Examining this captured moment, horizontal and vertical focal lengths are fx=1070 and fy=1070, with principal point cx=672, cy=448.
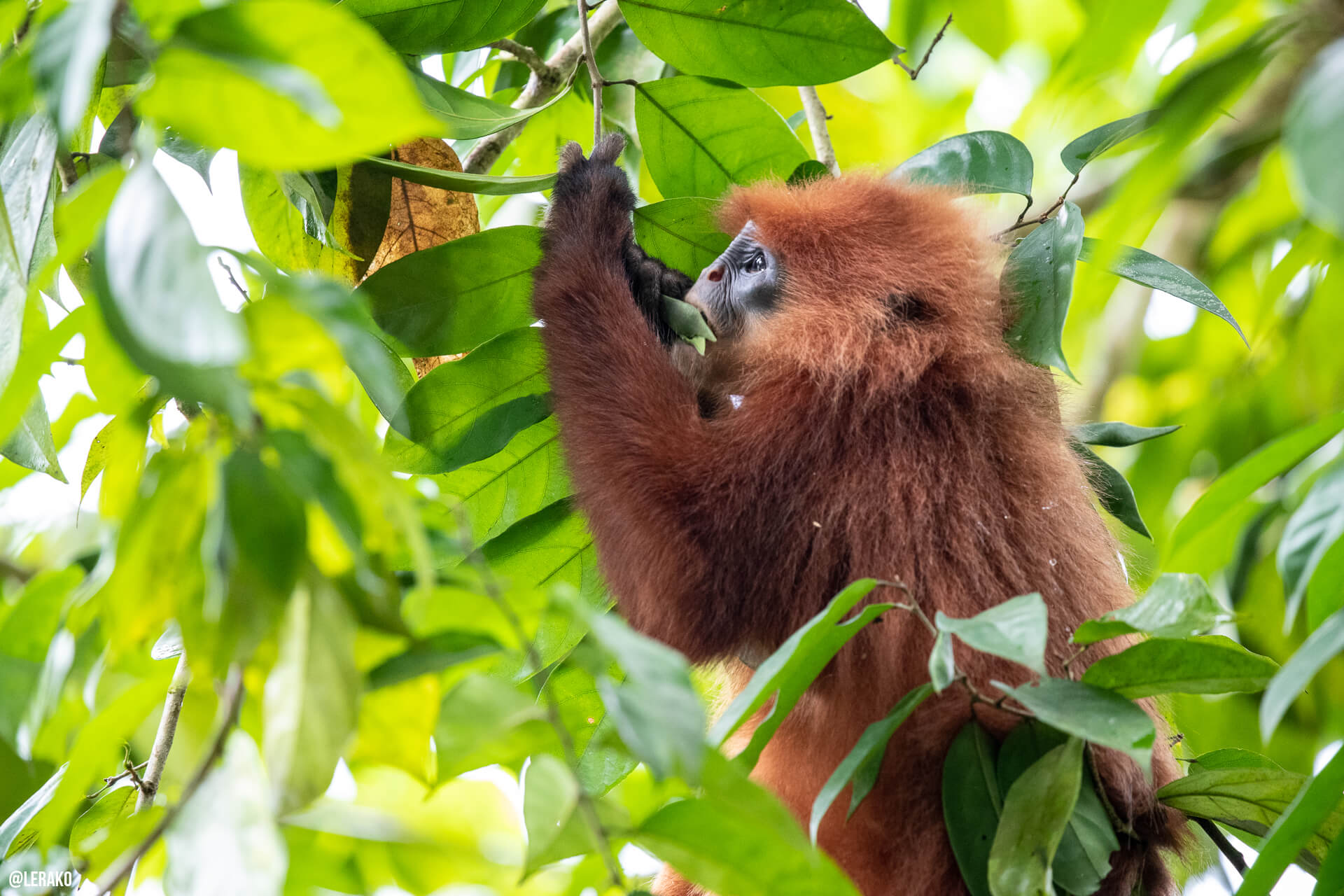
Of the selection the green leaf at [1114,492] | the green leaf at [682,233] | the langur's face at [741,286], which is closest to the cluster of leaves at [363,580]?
the green leaf at [1114,492]

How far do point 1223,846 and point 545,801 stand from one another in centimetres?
144

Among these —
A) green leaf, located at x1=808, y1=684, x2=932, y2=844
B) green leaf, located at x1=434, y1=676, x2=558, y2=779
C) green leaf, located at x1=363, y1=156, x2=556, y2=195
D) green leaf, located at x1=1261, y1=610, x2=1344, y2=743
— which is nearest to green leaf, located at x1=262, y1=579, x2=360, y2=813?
green leaf, located at x1=434, y1=676, x2=558, y2=779

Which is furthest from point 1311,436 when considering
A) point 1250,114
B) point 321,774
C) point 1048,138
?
point 1250,114

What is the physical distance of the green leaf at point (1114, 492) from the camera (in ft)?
7.70

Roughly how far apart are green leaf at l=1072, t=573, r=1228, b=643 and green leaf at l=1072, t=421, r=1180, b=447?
75 centimetres

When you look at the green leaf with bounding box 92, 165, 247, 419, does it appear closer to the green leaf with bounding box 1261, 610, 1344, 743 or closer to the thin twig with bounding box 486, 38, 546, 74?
the green leaf with bounding box 1261, 610, 1344, 743

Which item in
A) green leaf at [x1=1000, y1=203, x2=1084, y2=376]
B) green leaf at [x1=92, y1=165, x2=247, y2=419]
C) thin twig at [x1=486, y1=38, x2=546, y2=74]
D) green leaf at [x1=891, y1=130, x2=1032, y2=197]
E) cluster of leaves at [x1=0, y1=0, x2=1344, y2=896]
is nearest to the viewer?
green leaf at [x1=92, y1=165, x2=247, y2=419]

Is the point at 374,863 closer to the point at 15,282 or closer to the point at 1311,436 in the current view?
the point at 15,282

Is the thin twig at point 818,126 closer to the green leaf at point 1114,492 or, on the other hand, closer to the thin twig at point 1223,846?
the green leaf at point 1114,492

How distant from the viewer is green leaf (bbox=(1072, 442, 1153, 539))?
7.70 ft

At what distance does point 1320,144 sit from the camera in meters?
0.83

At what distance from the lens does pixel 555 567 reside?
232cm

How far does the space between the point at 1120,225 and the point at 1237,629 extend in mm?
3489

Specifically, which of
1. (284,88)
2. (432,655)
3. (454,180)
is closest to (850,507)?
(454,180)
